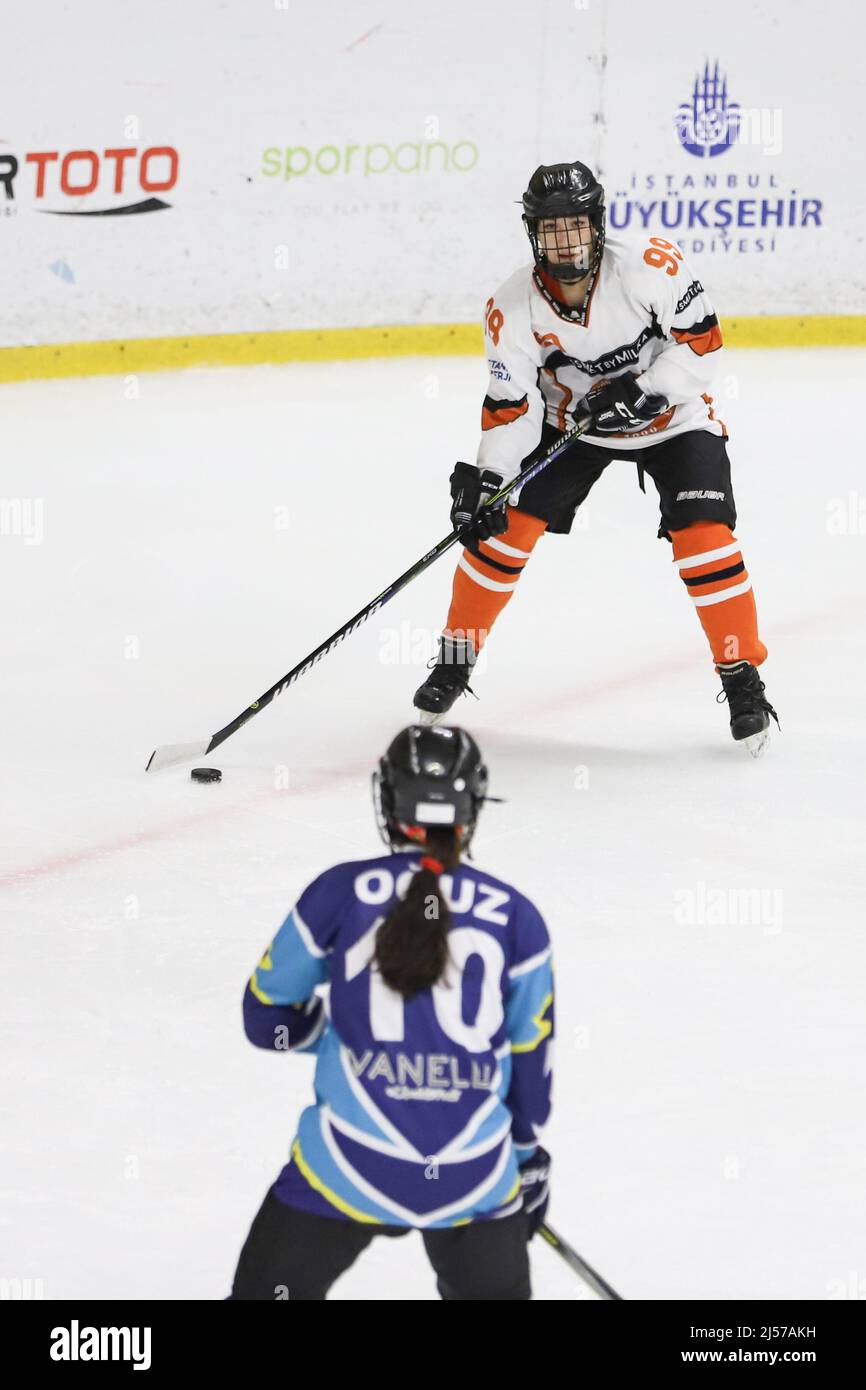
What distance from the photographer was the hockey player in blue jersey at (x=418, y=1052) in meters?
1.60

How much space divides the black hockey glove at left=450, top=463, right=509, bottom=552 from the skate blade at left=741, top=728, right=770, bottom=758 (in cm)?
67

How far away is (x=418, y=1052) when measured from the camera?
159 cm

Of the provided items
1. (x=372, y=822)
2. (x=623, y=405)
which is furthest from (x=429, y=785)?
(x=623, y=405)

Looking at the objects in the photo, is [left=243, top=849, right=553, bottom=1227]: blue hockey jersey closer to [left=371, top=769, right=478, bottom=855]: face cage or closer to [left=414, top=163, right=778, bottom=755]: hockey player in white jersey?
[left=371, top=769, right=478, bottom=855]: face cage

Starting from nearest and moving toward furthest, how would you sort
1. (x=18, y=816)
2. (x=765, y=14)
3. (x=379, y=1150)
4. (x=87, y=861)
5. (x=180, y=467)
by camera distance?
(x=379, y=1150) < (x=87, y=861) < (x=18, y=816) < (x=180, y=467) < (x=765, y=14)

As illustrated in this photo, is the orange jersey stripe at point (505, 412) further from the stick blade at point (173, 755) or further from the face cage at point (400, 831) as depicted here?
the face cage at point (400, 831)

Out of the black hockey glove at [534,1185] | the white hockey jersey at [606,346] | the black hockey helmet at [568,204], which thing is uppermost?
the black hockey helmet at [568,204]

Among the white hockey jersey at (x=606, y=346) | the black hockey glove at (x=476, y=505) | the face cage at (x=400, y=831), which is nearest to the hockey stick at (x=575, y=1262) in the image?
the face cage at (x=400, y=831)

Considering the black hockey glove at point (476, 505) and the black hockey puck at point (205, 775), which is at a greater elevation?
the black hockey glove at point (476, 505)

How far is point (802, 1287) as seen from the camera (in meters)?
2.15

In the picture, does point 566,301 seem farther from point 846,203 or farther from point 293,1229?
point 846,203

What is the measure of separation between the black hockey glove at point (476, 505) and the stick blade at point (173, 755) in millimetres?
705
